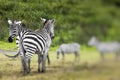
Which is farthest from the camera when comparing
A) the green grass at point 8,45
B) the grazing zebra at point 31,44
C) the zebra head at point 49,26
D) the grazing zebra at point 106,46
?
the green grass at point 8,45

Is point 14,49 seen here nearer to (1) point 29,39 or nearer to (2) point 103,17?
(1) point 29,39

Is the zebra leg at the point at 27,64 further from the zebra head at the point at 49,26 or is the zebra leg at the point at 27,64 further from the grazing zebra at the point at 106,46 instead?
the grazing zebra at the point at 106,46

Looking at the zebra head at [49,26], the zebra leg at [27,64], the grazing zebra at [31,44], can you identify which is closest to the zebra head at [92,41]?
the zebra head at [49,26]

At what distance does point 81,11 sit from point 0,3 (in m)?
3.31

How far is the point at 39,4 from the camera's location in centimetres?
337

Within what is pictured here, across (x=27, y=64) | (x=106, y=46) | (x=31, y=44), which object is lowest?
(x=106, y=46)

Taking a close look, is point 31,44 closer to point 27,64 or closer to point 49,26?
point 27,64

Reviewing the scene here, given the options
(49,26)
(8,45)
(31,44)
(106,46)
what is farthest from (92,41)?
(8,45)

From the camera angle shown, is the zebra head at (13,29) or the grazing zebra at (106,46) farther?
the zebra head at (13,29)

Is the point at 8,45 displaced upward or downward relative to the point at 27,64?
upward

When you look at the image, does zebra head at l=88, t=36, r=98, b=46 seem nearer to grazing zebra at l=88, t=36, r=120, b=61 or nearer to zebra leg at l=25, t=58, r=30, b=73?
grazing zebra at l=88, t=36, r=120, b=61

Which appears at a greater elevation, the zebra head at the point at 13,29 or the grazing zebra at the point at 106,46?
the zebra head at the point at 13,29

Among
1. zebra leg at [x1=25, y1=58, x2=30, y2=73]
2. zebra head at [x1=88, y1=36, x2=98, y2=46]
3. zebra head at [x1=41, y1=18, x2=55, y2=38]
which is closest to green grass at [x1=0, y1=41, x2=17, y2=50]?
zebra leg at [x1=25, y1=58, x2=30, y2=73]

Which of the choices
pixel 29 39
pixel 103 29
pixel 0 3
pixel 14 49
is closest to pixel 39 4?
pixel 29 39
